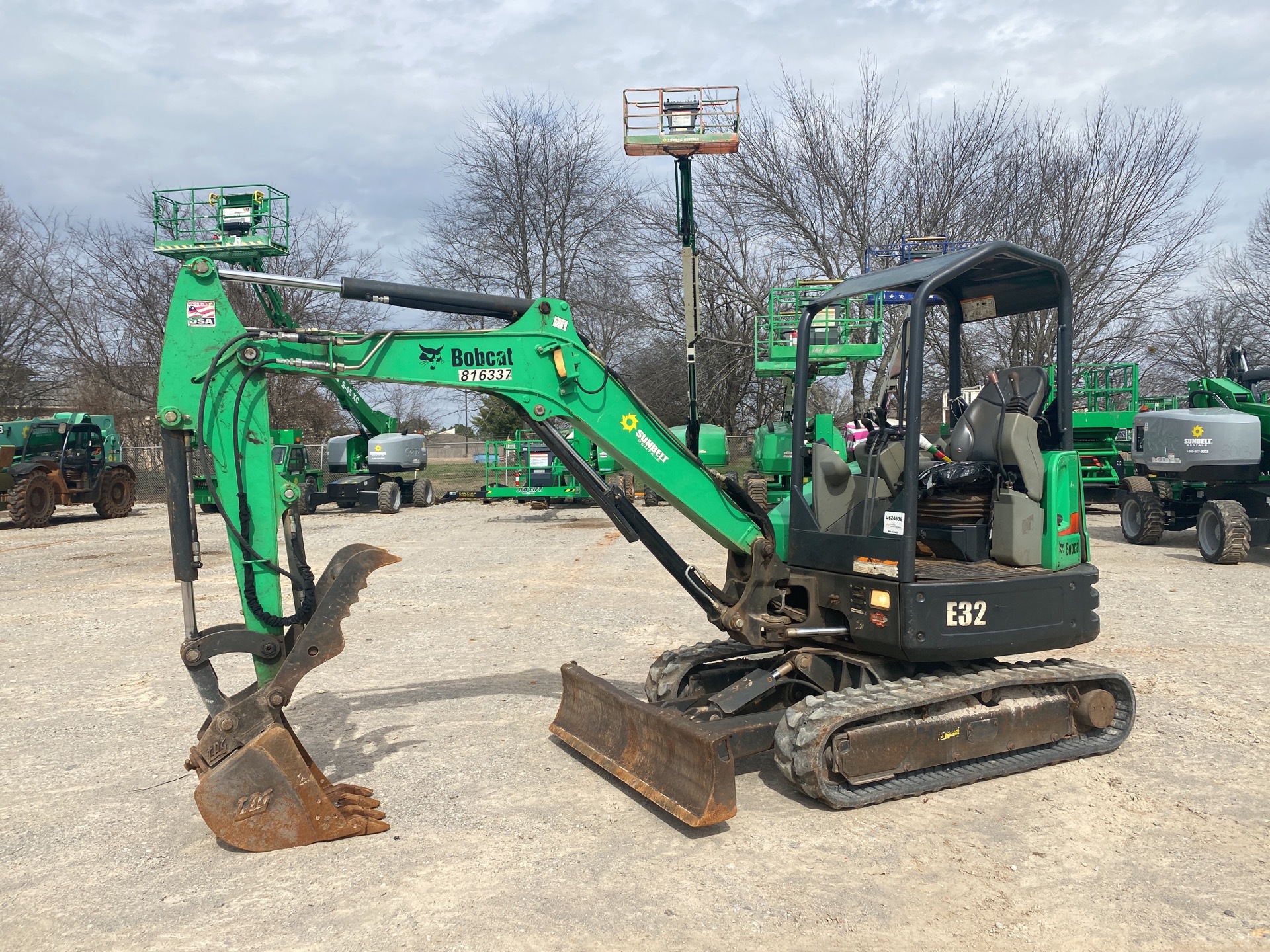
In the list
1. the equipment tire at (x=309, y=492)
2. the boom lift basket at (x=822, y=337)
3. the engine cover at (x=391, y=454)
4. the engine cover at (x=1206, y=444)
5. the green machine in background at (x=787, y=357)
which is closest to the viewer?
the engine cover at (x=1206, y=444)

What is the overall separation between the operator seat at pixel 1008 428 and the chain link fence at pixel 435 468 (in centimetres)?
1955

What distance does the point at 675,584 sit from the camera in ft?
40.0

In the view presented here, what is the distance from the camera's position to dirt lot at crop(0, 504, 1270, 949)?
393 centimetres

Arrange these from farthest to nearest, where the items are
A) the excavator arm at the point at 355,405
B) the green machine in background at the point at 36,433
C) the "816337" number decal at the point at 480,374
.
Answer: the green machine in background at the point at 36,433 < the excavator arm at the point at 355,405 < the "816337" number decal at the point at 480,374

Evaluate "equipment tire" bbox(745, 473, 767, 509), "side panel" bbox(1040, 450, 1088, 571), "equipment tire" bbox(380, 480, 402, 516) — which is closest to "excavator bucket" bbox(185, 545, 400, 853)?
"side panel" bbox(1040, 450, 1088, 571)

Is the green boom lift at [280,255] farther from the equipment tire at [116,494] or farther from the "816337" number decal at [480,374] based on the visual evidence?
the "816337" number decal at [480,374]

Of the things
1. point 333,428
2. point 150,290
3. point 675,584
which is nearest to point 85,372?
point 150,290

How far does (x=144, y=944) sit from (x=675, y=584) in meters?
8.72

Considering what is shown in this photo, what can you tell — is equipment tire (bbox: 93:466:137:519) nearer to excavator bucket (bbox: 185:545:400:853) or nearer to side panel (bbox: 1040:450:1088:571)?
excavator bucket (bbox: 185:545:400:853)

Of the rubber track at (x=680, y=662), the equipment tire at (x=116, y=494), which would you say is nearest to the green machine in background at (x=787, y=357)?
the rubber track at (x=680, y=662)

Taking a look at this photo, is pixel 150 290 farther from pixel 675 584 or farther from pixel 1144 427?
pixel 1144 427

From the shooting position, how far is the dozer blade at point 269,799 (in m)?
4.55

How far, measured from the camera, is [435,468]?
3697cm

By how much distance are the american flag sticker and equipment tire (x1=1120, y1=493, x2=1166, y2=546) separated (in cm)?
1488
